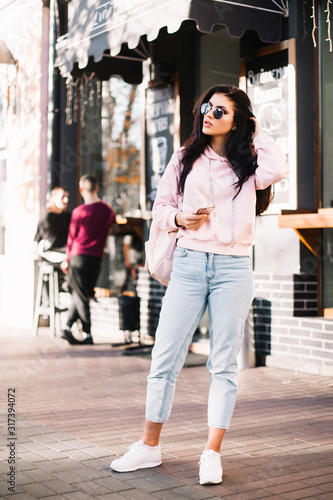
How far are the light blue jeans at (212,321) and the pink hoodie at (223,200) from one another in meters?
0.07

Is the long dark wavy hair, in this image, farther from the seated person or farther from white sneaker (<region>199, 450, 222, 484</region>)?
the seated person

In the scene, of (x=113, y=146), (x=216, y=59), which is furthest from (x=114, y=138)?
(x=216, y=59)

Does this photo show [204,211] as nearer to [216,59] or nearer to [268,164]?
[268,164]

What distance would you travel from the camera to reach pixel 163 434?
4551mm

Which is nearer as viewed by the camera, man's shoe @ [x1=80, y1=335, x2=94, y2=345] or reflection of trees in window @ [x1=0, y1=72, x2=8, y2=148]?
man's shoe @ [x1=80, y1=335, x2=94, y2=345]

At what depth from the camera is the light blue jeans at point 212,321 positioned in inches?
141

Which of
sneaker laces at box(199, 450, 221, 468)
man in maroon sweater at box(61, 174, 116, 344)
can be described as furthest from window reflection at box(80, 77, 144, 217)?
sneaker laces at box(199, 450, 221, 468)

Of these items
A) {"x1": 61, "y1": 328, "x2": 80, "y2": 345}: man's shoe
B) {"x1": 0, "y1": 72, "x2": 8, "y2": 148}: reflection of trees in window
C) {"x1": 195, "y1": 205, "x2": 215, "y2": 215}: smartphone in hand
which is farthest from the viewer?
{"x1": 0, "y1": 72, "x2": 8, "y2": 148}: reflection of trees in window

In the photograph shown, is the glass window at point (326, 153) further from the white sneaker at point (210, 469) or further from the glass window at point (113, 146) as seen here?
the white sneaker at point (210, 469)

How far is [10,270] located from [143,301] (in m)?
3.40

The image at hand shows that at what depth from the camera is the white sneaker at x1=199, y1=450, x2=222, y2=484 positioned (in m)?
3.52

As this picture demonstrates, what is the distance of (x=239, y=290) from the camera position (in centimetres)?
358

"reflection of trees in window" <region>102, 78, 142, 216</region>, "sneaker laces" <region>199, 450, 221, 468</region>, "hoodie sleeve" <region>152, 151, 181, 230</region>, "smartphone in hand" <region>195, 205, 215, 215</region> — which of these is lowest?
"sneaker laces" <region>199, 450, 221, 468</region>

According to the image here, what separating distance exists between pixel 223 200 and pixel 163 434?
174cm
